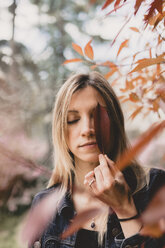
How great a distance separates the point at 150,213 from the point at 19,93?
4.02 m

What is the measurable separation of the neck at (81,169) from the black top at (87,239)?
18cm

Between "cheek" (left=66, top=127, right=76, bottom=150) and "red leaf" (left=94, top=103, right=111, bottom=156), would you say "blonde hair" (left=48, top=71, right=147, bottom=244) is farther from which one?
"red leaf" (left=94, top=103, right=111, bottom=156)

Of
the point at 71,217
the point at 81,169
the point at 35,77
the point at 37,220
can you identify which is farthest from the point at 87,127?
the point at 35,77

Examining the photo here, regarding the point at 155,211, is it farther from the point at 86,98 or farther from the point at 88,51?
the point at 86,98

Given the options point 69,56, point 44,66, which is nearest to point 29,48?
point 44,66

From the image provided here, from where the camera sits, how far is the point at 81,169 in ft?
3.43

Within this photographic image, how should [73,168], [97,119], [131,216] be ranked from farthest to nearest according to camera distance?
[73,168]
[131,216]
[97,119]

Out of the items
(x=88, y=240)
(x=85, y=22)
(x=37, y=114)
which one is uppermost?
(x=85, y=22)

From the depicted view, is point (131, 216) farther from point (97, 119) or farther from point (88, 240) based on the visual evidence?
point (88, 240)

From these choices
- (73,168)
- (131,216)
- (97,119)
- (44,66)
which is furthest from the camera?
(44,66)

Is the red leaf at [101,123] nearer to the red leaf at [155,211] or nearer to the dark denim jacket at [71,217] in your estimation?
the red leaf at [155,211]

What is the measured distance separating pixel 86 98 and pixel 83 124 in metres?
0.14

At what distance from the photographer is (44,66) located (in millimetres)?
5117

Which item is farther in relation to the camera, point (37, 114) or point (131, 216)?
point (37, 114)
